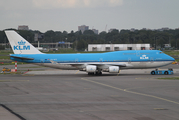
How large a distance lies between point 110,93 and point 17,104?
9.77m

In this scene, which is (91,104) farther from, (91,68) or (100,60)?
(100,60)

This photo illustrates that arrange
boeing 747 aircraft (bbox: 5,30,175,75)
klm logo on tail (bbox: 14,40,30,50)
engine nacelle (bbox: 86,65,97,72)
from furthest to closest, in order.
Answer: klm logo on tail (bbox: 14,40,30,50), boeing 747 aircraft (bbox: 5,30,175,75), engine nacelle (bbox: 86,65,97,72)

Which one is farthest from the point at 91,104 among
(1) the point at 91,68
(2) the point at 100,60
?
(2) the point at 100,60

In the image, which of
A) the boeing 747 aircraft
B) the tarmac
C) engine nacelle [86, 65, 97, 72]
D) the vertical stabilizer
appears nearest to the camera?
the tarmac

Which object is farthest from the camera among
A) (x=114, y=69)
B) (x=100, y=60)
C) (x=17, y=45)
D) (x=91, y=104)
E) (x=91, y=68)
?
(x=17, y=45)

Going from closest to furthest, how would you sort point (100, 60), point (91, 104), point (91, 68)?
1. point (91, 104)
2. point (91, 68)
3. point (100, 60)

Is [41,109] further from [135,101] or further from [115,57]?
[115,57]

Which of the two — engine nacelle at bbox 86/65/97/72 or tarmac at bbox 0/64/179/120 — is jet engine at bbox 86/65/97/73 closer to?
engine nacelle at bbox 86/65/97/72

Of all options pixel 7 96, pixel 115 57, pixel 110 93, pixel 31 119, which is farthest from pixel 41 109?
pixel 115 57

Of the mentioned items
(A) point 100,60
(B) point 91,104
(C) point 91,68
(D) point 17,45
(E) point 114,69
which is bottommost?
(B) point 91,104

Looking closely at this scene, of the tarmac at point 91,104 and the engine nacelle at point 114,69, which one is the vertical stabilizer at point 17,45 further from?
the tarmac at point 91,104

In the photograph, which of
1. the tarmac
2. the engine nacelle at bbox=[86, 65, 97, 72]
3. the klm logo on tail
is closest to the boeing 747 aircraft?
the engine nacelle at bbox=[86, 65, 97, 72]

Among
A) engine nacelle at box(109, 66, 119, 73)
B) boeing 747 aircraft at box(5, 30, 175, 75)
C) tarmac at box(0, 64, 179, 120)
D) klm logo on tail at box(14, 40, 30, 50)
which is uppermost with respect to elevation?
klm logo on tail at box(14, 40, 30, 50)

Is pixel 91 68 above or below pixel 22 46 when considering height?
below
